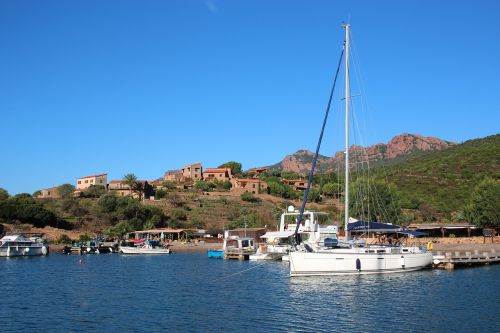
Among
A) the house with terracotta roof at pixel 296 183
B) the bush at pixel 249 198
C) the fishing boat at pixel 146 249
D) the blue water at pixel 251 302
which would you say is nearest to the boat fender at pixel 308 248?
the blue water at pixel 251 302

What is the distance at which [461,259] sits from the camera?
155ft

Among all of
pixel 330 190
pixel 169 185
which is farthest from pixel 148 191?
pixel 330 190

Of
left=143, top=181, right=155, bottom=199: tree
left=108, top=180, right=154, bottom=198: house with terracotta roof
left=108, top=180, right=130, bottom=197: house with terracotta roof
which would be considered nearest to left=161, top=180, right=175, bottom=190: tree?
left=143, top=181, right=155, bottom=199: tree

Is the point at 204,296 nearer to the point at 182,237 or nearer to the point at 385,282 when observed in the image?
the point at 385,282

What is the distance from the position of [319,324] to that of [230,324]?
12.8 feet

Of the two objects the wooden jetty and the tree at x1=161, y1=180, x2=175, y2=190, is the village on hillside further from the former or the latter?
the wooden jetty

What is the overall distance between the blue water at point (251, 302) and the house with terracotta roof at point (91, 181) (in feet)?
330

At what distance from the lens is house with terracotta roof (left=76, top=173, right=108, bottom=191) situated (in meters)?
145

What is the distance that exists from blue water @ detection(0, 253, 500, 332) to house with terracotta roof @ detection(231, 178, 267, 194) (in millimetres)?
89178

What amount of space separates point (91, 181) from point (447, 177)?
292 feet

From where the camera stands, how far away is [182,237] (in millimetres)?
97688

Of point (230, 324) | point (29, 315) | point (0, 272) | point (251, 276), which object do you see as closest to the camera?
point (230, 324)

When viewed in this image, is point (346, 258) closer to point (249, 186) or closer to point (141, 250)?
point (141, 250)

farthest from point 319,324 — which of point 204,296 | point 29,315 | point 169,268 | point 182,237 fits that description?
point 182,237
